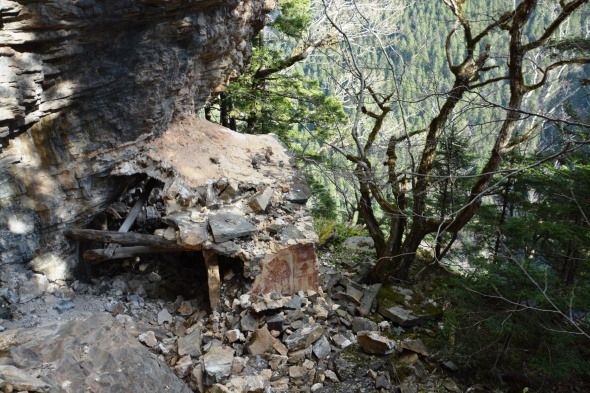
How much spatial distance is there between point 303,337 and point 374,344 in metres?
0.92

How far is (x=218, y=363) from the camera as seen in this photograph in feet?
17.4

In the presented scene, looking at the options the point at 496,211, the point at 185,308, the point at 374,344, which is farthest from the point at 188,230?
the point at 496,211

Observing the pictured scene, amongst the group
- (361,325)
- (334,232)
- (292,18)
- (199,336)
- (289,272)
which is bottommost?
(334,232)

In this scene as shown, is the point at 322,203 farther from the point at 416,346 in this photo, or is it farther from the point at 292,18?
the point at 416,346

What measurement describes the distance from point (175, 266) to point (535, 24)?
38.7 metres

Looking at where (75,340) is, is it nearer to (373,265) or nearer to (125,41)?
(125,41)

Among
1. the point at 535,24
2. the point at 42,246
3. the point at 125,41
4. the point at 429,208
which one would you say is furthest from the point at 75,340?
the point at 535,24

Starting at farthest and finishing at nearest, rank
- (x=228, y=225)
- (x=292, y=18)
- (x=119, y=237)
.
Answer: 1. (x=292, y=18)
2. (x=119, y=237)
3. (x=228, y=225)

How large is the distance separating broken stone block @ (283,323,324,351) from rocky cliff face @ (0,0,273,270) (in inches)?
152

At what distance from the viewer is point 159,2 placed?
6.10m

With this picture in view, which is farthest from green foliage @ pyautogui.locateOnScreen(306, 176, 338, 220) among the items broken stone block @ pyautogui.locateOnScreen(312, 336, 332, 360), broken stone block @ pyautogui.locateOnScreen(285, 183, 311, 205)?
broken stone block @ pyautogui.locateOnScreen(312, 336, 332, 360)

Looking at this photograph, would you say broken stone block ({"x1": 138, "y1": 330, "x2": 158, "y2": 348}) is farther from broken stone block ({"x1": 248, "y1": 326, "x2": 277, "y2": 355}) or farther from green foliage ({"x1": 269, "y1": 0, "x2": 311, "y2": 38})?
green foliage ({"x1": 269, "y1": 0, "x2": 311, "y2": 38})

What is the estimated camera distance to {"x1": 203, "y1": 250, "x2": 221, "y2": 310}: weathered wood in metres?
6.43

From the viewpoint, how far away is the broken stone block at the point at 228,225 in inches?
251
